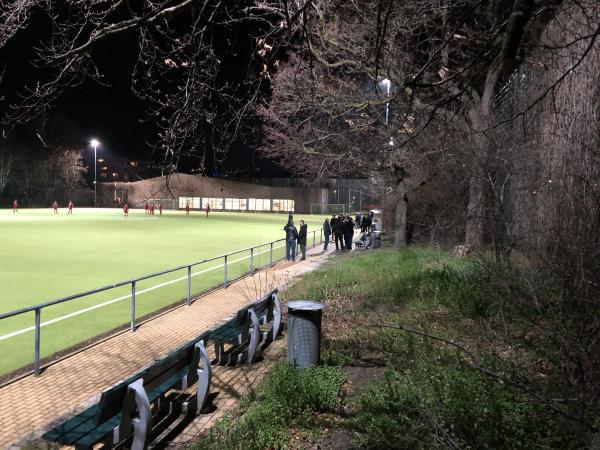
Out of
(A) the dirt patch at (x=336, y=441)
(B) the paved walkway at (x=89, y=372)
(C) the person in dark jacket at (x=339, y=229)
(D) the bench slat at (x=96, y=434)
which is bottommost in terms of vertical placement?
(B) the paved walkway at (x=89, y=372)

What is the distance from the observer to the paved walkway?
5.33m

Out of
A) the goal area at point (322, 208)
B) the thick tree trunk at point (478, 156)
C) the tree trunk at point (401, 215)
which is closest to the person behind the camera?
the thick tree trunk at point (478, 156)

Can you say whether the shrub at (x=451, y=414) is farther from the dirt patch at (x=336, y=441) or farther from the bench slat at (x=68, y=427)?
the bench slat at (x=68, y=427)

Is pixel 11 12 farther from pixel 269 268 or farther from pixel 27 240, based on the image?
pixel 27 240

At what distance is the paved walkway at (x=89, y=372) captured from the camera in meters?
5.33

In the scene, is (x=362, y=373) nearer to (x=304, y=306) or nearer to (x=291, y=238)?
(x=304, y=306)

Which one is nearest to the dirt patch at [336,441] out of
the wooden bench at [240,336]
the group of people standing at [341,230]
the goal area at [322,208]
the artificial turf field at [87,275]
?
the wooden bench at [240,336]

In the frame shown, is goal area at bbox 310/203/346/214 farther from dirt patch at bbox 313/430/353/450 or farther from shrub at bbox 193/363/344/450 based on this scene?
dirt patch at bbox 313/430/353/450

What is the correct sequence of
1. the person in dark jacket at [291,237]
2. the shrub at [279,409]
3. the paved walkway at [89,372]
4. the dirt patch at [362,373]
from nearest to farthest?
the shrub at [279,409], the paved walkway at [89,372], the dirt patch at [362,373], the person in dark jacket at [291,237]

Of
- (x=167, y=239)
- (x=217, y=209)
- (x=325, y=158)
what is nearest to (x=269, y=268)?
(x=325, y=158)

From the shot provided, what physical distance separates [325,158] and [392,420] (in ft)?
60.6

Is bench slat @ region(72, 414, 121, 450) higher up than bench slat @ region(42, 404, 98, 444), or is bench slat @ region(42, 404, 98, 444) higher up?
bench slat @ region(42, 404, 98, 444)

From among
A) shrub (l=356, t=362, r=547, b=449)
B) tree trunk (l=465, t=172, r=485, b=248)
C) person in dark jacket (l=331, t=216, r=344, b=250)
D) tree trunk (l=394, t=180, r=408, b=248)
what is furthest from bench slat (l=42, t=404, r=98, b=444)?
person in dark jacket (l=331, t=216, r=344, b=250)

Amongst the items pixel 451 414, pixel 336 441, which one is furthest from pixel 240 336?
pixel 451 414
